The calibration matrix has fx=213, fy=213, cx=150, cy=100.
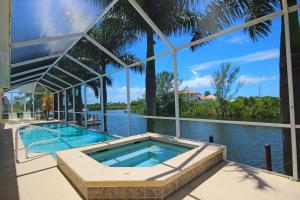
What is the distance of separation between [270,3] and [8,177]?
6205 millimetres

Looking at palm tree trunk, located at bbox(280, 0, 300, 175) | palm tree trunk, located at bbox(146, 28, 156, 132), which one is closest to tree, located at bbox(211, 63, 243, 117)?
palm tree trunk, located at bbox(146, 28, 156, 132)

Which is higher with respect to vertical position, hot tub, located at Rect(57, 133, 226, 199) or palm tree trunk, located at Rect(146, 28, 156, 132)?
palm tree trunk, located at Rect(146, 28, 156, 132)

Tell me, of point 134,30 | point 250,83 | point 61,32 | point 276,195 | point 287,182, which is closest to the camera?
point 276,195

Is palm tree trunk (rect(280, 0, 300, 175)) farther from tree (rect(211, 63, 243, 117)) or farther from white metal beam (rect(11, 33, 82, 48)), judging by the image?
tree (rect(211, 63, 243, 117))

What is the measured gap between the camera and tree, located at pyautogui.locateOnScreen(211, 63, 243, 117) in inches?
790

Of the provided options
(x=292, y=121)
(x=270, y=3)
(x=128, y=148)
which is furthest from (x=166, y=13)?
(x=292, y=121)

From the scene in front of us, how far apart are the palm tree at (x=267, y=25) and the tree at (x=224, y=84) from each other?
→ 1519 cm

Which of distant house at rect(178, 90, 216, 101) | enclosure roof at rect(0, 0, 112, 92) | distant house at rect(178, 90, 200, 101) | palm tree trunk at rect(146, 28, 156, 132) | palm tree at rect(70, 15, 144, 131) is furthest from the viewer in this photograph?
distant house at rect(178, 90, 200, 101)

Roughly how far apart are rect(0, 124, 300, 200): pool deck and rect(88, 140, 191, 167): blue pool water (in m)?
1.14

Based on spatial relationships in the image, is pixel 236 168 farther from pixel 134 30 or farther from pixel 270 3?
pixel 134 30

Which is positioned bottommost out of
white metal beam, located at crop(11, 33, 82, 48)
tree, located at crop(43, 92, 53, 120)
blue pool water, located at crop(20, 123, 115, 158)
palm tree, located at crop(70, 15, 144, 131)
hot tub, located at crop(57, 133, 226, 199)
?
blue pool water, located at crop(20, 123, 115, 158)

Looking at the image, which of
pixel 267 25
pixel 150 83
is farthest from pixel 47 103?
pixel 267 25

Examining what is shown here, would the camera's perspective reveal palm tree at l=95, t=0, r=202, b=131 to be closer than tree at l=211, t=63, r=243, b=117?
Yes

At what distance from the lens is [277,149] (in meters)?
8.51
